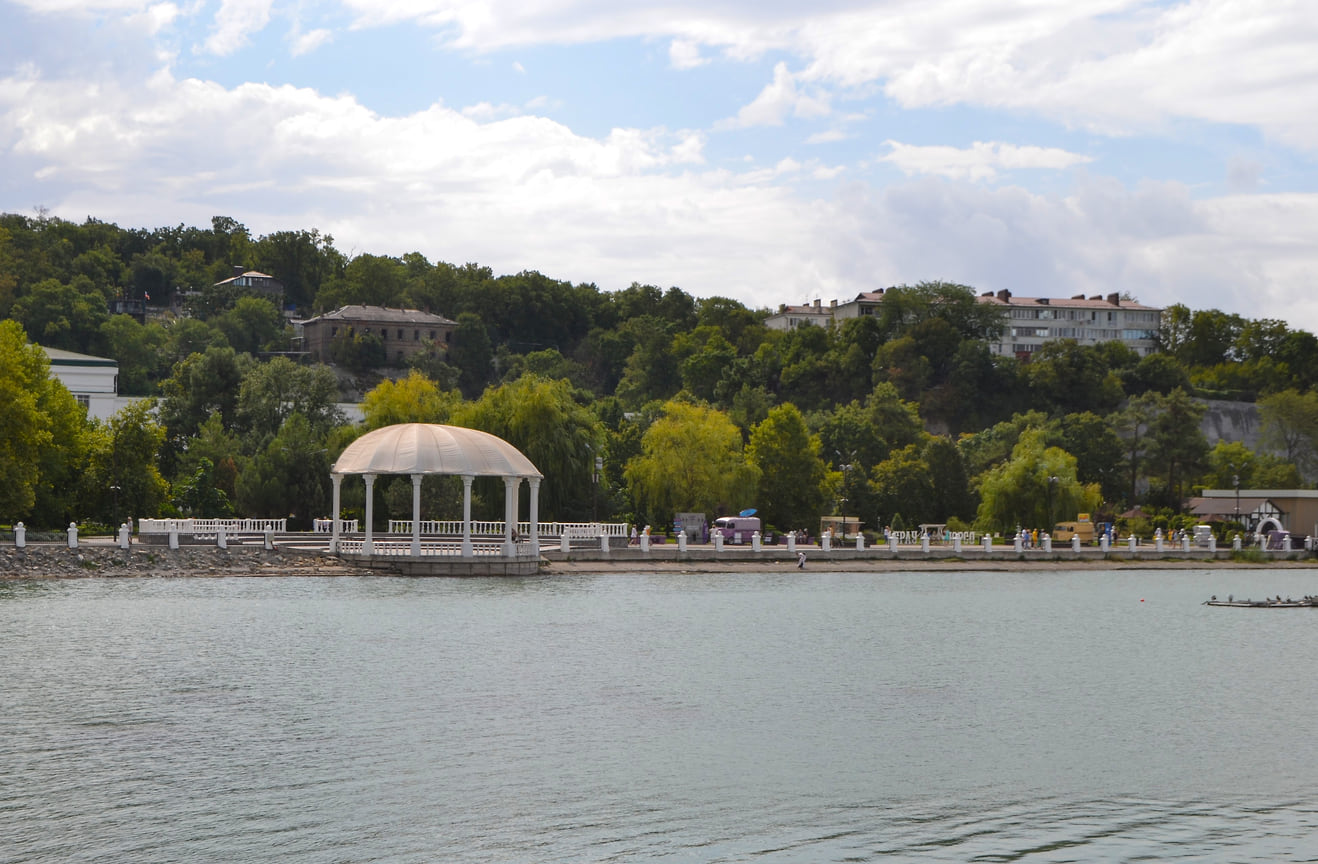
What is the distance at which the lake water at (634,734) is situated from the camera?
17.2 m

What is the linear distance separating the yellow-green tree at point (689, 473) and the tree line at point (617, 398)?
0.16m

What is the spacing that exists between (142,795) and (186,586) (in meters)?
28.7

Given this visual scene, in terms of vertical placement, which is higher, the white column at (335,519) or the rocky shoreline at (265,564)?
the white column at (335,519)

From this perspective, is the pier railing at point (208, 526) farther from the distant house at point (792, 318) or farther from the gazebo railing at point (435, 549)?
the distant house at point (792, 318)

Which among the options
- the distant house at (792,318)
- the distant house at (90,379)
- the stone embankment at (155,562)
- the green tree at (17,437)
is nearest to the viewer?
the stone embankment at (155,562)

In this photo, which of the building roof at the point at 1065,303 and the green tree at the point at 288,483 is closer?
the green tree at the point at 288,483

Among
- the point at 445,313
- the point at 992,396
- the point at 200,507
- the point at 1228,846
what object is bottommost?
the point at 1228,846

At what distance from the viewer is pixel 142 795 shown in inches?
730

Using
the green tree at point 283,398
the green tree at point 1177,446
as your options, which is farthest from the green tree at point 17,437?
the green tree at point 1177,446

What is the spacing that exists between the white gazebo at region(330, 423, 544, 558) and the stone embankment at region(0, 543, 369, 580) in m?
2.07

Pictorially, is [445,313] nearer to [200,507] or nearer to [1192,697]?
[200,507]

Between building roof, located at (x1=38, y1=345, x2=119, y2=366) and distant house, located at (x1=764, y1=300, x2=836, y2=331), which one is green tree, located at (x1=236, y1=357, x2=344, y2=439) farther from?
distant house, located at (x1=764, y1=300, x2=836, y2=331)

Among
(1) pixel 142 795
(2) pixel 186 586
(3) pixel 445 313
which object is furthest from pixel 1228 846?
(3) pixel 445 313

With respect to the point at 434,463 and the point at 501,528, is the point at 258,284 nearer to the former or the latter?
the point at 501,528
